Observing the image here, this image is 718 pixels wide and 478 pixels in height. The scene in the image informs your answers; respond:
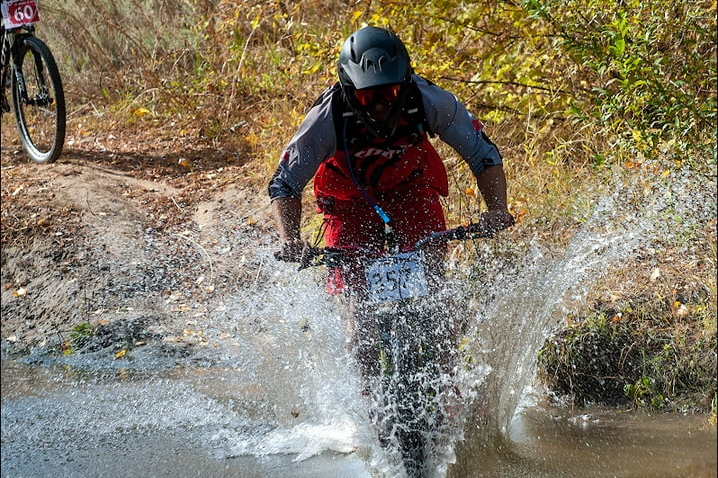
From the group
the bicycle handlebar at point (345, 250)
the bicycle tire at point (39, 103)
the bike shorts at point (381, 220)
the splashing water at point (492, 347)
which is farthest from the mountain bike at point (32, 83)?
the bicycle handlebar at point (345, 250)

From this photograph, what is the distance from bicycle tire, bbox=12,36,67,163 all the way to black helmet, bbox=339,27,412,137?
15.9 ft

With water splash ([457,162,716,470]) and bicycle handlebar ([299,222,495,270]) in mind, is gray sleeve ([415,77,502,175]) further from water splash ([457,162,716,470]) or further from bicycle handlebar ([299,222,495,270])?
water splash ([457,162,716,470])

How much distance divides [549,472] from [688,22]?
8.58ft

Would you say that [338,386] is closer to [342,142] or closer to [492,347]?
[492,347]

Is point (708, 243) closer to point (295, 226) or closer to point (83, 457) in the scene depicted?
point (295, 226)

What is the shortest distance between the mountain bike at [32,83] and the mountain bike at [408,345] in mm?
5169

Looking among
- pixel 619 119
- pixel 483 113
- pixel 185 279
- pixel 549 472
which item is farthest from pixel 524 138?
pixel 549 472

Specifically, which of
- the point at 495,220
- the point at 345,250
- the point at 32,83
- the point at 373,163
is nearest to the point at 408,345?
the point at 345,250

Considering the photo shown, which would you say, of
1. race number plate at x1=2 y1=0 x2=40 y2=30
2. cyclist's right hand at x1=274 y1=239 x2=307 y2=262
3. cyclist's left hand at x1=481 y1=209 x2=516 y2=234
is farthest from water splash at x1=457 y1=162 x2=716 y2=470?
race number plate at x1=2 y1=0 x2=40 y2=30

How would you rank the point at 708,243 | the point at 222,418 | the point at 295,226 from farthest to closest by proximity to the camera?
the point at 222,418 < the point at 708,243 < the point at 295,226

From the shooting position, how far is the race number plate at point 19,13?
8023 mm

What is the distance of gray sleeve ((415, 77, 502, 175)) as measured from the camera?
3.77 meters

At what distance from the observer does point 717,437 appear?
12.8ft

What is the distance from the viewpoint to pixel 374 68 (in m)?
3.56
